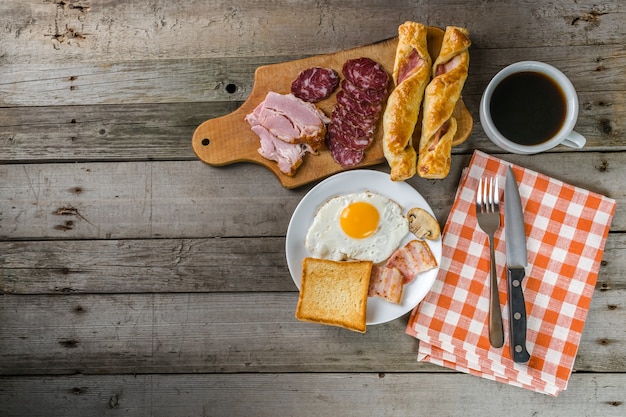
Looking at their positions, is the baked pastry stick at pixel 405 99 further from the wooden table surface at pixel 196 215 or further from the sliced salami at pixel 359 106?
the wooden table surface at pixel 196 215

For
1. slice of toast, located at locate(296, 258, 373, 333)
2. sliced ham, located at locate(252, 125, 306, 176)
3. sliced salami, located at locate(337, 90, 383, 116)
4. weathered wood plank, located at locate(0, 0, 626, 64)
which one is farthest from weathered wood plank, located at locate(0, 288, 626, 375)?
weathered wood plank, located at locate(0, 0, 626, 64)

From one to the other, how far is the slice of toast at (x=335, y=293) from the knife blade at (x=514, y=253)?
506 mm

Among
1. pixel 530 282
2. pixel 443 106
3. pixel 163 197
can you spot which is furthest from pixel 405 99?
pixel 163 197

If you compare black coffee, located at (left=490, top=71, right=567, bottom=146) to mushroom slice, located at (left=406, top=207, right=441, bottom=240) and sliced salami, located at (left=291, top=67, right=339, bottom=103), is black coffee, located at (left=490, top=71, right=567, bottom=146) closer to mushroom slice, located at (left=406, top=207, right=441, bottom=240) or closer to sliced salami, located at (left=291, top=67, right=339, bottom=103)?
mushroom slice, located at (left=406, top=207, right=441, bottom=240)

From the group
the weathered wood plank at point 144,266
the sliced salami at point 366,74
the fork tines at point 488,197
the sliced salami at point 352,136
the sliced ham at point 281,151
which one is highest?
the sliced salami at point 366,74

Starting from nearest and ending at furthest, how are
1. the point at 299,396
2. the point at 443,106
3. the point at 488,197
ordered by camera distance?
the point at 443,106, the point at 488,197, the point at 299,396

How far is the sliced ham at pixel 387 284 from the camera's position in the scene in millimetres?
1798

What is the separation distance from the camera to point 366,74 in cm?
184

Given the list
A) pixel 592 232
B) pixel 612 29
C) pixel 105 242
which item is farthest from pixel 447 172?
pixel 105 242

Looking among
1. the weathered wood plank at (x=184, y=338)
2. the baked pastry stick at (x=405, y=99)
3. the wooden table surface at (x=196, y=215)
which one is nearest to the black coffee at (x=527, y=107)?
the wooden table surface at (x=196, y=215)

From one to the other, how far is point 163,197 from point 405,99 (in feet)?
3.21

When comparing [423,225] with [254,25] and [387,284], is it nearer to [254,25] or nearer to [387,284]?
[387,284]

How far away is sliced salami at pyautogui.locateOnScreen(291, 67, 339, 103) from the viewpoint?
1.87 metres

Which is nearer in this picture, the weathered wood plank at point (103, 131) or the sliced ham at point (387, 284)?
the sliced ham at point (387, 284)
